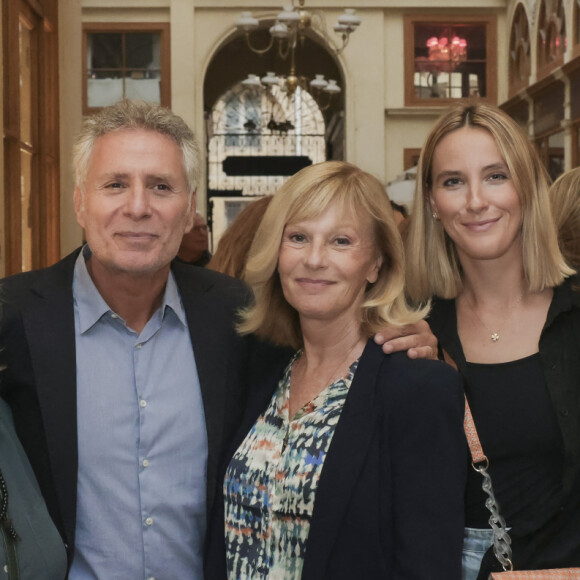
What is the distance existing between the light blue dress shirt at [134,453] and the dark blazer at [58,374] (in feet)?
0.14

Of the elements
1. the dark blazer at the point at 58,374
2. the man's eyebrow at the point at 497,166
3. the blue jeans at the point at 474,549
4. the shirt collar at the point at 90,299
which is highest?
the man's eyebrow at the point at 497,166

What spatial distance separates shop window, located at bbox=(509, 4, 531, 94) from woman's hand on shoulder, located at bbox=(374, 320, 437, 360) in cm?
954

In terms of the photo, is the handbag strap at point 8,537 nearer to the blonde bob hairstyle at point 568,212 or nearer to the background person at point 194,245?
the blonde bob hairstyle at point 568,212

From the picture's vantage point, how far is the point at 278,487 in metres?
1.98

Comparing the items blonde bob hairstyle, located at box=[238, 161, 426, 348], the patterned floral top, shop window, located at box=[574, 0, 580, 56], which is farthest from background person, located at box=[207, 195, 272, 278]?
shop window, located at box=[574, 0, 580, 56]

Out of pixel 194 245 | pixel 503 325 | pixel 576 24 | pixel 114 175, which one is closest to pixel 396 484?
pixel 503 325

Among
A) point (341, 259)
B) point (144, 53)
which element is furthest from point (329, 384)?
point (144, 53)

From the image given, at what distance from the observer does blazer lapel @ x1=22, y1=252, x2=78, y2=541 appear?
2061 mm

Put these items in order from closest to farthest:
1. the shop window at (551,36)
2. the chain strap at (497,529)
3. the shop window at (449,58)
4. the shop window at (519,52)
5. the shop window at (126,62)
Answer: the chain strap at (497,529), the shop window at (551,36), the shop window at (519,52), the shop window at (126,62), the shop window at (449,58)

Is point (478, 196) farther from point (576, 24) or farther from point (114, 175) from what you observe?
point (576, 24)

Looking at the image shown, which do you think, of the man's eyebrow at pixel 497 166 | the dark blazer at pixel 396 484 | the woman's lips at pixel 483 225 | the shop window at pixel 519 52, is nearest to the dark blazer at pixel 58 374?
the dark blazer at pixel 396 484

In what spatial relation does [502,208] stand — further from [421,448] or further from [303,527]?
[303,527]

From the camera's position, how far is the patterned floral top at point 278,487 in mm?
1953

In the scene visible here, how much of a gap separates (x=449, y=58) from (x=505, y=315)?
34.3ft
